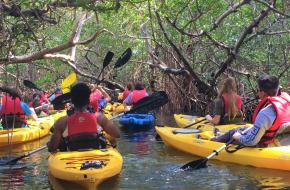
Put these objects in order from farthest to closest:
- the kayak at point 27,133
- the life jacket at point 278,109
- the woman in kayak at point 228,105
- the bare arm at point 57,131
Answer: the kayak at point 27,133
the woman in kayak at point 228,105
the life jacket at point 278,109
the bare arm at point 57,131

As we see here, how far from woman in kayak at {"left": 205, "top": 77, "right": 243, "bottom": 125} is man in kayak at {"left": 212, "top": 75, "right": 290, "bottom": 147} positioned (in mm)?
1334

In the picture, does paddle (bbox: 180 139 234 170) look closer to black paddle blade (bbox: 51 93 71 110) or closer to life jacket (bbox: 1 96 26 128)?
black paddle blade (bbox: 51 93 71 110)

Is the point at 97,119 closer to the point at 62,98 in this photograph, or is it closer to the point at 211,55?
the point at 62,98

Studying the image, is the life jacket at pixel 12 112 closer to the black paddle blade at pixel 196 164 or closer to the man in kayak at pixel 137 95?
the man in kayak at pixel 137 95

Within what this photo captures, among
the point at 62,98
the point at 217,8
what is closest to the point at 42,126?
the point at 62,98

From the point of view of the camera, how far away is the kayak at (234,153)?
6246 millimetres

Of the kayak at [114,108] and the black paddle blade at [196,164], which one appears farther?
the kayak at [114,108]

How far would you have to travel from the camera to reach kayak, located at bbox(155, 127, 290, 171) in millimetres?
6246

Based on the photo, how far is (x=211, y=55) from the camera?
40.8 feet

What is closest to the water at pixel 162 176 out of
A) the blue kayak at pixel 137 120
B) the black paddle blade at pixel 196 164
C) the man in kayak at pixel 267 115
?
the black paddle blade at pixel 196 164

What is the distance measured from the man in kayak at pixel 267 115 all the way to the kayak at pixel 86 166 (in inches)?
65.9

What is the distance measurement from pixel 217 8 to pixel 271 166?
384 cm

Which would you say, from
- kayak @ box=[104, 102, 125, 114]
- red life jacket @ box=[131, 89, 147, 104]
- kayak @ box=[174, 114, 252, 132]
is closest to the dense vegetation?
kayak @ box=[104, 102, 125, 114]

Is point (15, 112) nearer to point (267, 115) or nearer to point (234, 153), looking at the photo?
point (234, 153)
